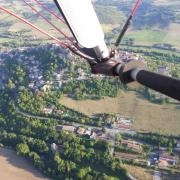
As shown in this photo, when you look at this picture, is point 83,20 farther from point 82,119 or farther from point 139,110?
point 139,110

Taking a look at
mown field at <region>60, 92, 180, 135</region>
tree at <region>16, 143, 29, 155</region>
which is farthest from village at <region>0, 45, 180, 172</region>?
tree at <region>16, 143, 29, 155</region>

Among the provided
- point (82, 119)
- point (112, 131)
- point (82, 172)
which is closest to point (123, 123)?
point (112, 131)

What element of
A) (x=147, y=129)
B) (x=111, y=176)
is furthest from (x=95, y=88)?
(x=111, y=176)

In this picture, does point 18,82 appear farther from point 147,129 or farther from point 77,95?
point 147,129

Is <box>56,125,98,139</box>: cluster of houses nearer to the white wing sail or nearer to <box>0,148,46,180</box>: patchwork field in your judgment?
<box>0,148,46,180</box>: patchwork field

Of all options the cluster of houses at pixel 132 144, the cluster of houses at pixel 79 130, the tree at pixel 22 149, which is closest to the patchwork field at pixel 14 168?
the tree at pixel 22 149

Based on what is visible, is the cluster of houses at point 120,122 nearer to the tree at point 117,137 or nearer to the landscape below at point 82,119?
the landscape below at point 82,119
